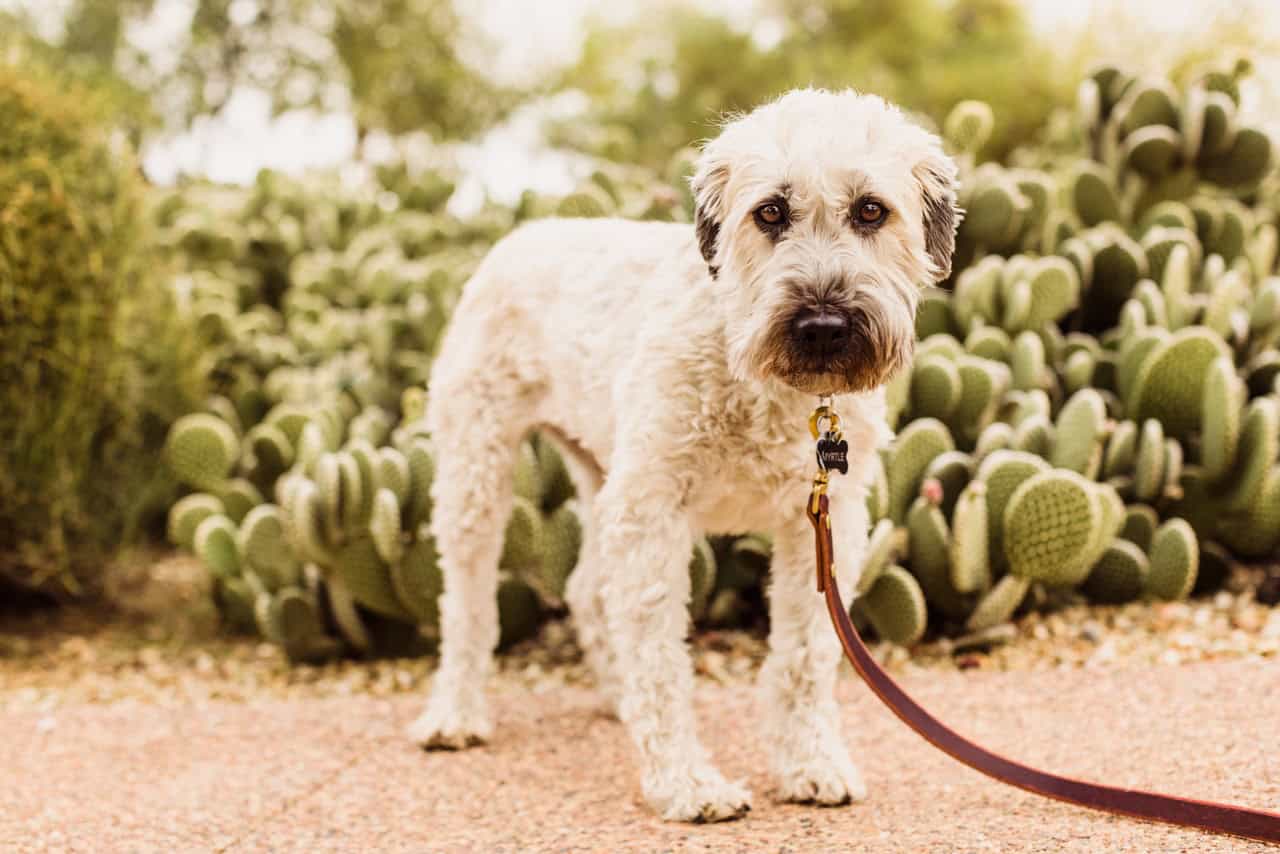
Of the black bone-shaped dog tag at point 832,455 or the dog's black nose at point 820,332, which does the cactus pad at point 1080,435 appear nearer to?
the black bone-shaped dog tag at point 832,455

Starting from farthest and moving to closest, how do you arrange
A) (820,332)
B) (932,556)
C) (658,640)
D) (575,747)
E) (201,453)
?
(201,453) < (932,556) < (575,747) < (658,640) < (820,332)

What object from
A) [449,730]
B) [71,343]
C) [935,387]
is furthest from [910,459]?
[71,343]

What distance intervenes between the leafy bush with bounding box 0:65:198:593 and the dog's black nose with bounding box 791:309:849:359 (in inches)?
173

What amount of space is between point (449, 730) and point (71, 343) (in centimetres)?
311

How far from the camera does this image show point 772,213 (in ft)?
Result: 11.3

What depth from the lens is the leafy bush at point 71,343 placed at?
20.3 feet

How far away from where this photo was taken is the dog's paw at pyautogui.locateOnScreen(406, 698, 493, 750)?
4656 mm

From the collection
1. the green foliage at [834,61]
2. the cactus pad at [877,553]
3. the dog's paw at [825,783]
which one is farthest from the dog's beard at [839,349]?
the green foliage at [834,61]

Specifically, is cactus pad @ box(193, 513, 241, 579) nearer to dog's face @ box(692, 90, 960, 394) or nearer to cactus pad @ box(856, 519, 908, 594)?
cactus pad @ box(856, 519, 908, 594)

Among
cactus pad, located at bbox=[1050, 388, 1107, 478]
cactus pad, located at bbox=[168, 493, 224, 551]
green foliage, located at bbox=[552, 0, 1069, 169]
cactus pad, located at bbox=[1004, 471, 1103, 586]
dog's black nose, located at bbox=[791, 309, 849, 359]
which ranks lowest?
cactus pad, located at bbox=[168, 493, 224, 551]

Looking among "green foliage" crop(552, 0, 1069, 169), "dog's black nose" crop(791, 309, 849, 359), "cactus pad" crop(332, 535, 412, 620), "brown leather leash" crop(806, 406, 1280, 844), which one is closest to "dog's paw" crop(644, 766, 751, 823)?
"brown leather leash" crop(806, 406, 1280, 844)

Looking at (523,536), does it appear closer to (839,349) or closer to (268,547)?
(268,547)

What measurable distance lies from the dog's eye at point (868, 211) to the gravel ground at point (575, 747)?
5.47ft

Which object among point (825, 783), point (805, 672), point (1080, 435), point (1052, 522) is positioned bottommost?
point (825, 783)
